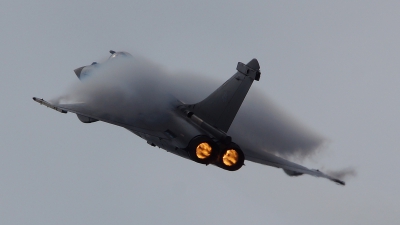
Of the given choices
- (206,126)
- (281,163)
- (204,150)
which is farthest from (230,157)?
(281,163)

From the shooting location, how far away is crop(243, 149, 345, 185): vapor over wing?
106 ft

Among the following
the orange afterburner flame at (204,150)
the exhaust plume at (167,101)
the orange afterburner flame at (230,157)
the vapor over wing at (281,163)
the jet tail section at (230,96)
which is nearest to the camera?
the orange afterburner flame at (204,150)

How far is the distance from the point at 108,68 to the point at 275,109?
26.2 feet

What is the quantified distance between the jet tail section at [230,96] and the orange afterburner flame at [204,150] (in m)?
2.18

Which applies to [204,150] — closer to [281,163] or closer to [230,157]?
[230,157]

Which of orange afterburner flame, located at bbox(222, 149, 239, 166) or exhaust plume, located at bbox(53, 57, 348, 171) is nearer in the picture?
orange afterburner flame, located at bbox(222, 149, 239, 166)

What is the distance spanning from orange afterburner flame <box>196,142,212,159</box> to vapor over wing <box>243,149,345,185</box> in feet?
6.82

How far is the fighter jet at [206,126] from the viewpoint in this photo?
103ft

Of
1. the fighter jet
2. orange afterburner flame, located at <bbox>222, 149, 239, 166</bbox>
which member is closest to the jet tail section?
the fighter jet

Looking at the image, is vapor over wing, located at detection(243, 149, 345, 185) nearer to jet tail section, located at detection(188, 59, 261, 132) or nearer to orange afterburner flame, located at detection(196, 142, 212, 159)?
jet tail section, located at detection(188, 59, 261, 132)

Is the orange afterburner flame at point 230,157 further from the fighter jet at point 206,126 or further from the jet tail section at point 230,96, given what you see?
the jet tail section at point 230,96

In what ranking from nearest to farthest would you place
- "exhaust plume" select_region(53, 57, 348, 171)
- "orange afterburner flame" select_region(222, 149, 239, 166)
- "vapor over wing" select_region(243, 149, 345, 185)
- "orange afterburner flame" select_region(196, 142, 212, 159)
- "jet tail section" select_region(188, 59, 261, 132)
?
"orange afterburner flame" select_region(196, 142, 212, 159) → "orange afterburner flame" select_region(222, 149, 239, 166) → "vapor over wing" select_region(243, 149, 345, 185) → "jet tail section" select_region(188, 59, 261, 132) → "exhaust plume" select_region(53, 57, 348, 171)

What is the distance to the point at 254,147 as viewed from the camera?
35219mm

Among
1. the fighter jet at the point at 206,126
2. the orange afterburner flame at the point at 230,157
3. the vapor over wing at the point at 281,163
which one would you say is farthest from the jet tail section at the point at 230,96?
the orange afterburner flame at the point at 230,157
